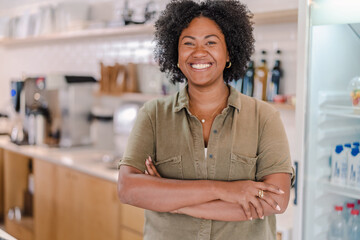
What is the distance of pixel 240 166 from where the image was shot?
158 cm

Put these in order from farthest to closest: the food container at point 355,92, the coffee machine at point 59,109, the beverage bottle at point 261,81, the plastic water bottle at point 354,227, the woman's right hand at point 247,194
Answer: the coffee machine at point 59,109
the beverage bottle at point 261,81
the plastic water bottle at point 354,227
the food container at point 355,92
the woman's right hand at point 247,194

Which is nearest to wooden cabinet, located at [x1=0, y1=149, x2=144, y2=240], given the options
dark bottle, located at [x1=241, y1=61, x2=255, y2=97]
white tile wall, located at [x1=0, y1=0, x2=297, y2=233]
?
dark bottle, located at [x1=241, y1=61, x2=255, y2=97]

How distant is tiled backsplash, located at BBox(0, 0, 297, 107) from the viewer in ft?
9.01

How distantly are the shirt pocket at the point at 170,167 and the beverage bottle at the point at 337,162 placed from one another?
0.89m

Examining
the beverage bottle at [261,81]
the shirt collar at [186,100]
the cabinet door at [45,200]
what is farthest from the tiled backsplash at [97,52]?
the cabinet door at [45,200]

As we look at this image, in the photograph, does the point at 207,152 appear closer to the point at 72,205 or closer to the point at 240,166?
the point at 240,166

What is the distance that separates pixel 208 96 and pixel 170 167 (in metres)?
0.31

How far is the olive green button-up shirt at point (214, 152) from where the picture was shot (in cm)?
158

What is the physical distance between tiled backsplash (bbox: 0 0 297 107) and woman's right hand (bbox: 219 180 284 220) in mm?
917

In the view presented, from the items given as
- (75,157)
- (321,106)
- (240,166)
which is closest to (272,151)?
(240,166)

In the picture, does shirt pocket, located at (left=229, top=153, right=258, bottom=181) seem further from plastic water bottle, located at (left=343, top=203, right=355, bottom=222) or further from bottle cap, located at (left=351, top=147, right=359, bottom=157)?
plastic water bottle, located at (left=343, top=203, right=355, bottom=222)

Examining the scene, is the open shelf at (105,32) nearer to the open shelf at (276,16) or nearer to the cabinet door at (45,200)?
the open shelf at (276,16)

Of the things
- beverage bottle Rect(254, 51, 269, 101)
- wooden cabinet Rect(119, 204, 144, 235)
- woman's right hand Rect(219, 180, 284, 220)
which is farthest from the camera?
wooden cabinet Rect(119, 204, 144, 235)

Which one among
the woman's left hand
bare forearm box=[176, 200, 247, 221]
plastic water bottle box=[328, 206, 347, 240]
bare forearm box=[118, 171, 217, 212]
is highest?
the woman's left hand
